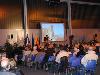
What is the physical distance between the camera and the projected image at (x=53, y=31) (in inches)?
1079

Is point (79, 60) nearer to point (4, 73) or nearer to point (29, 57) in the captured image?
point (29, 57)

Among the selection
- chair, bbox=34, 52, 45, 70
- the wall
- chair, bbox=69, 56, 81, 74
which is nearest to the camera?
chair, bbox=69, 56, 81, 74

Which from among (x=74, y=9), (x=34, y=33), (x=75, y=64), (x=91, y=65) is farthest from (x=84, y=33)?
(x=91, y=65)

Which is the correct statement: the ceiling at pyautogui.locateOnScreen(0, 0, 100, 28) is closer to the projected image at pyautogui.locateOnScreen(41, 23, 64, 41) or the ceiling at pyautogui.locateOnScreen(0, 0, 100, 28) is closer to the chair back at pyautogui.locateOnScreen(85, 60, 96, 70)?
the projected image at pyautogui.locateOnScreen(41, 23, 64, 41)

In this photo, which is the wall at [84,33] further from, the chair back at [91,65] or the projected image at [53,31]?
the chair back at [91,65]

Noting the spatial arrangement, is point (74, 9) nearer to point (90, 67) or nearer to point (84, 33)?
point (84, 33)

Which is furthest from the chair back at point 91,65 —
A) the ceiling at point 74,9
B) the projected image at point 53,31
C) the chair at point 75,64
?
the projected image at point 53,31

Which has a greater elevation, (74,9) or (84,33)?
(74,9)

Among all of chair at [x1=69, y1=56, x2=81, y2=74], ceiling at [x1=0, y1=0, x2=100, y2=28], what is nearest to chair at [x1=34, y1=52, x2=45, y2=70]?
chair at [x1=69, y1=56, x2=81, y2=74]

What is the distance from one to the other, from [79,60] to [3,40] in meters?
13.2

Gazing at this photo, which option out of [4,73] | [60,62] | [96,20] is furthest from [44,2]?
[4,73]

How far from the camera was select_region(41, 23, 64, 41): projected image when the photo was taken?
2741cm

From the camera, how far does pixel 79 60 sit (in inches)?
504

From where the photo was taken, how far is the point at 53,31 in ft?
92.4
